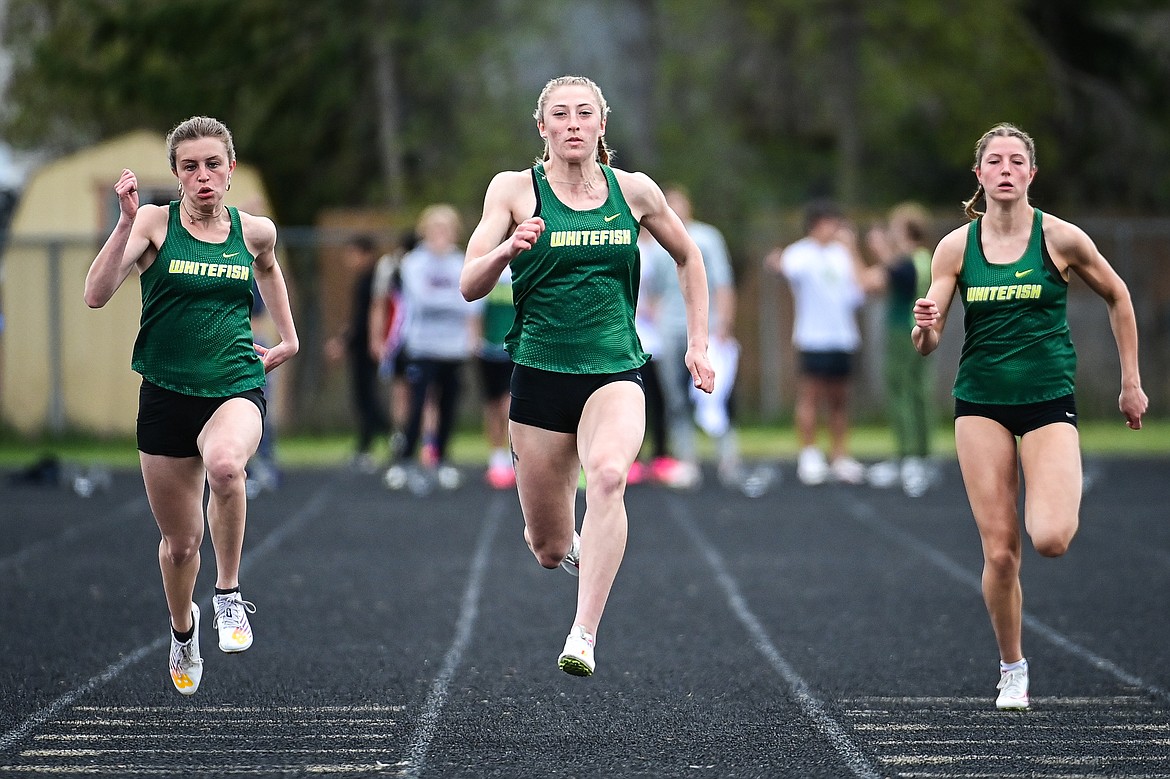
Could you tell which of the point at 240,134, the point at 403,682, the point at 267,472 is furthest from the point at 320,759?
the point at 240,134

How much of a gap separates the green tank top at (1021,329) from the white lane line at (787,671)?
136cm

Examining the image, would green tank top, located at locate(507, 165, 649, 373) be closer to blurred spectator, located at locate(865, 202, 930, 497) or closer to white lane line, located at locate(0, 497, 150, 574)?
white lane line, located at locate(0, 497, 150, 574)

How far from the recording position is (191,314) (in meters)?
6.34

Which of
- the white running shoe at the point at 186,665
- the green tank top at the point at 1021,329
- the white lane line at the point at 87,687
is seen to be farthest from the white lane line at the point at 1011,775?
the white lane line at the point at 87,687

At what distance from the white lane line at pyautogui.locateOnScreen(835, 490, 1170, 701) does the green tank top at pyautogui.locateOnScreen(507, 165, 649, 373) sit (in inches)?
101

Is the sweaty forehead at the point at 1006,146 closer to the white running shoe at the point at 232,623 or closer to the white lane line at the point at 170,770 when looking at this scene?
the white lane line at the point at 170,770

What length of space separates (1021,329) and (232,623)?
3.21 meters

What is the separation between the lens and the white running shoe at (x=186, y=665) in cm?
657

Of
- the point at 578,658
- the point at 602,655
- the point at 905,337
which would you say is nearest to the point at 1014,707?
the point at 578,658

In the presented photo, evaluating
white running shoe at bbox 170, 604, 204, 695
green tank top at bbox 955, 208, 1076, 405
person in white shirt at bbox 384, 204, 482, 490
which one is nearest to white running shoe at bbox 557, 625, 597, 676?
white running shoe at bbox 170, 604, 204, 695

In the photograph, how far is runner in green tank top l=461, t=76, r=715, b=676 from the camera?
6.20 metres

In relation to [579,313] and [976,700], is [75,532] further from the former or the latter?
[976,700]

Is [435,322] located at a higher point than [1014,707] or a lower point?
higher

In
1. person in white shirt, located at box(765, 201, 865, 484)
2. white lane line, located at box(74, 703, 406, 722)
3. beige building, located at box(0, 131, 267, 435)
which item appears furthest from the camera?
beige building, located at box(0, 131, 267, 435)
